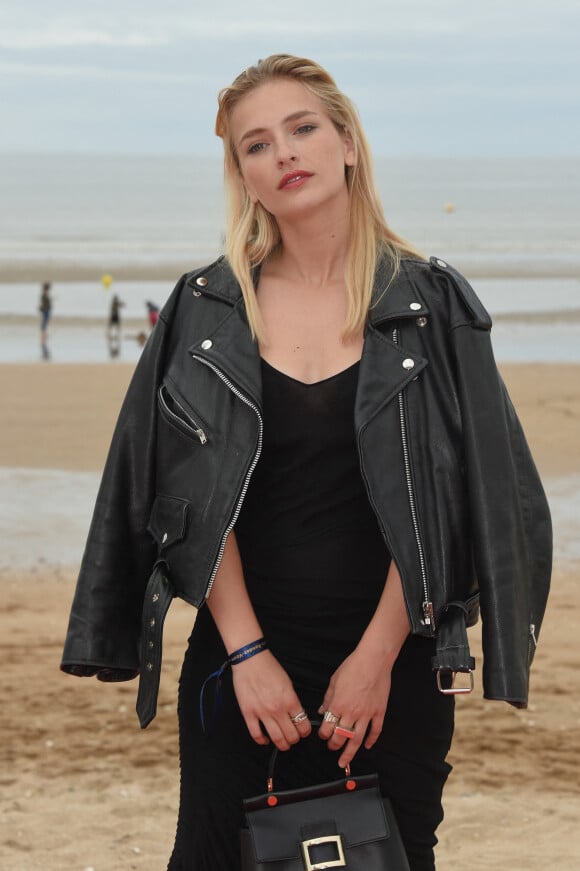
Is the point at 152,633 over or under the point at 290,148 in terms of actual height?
under

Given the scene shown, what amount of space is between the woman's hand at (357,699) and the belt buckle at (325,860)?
0.19 meters

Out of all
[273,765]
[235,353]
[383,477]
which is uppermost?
[235,353]

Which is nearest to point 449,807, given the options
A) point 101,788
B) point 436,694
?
point 101,788

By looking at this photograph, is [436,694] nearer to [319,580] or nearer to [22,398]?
[319,580]

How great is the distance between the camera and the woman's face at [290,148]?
9.47ft

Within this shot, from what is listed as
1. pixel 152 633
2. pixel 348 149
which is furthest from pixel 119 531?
pixel 348 149

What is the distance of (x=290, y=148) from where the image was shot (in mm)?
2879

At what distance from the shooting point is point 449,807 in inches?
198

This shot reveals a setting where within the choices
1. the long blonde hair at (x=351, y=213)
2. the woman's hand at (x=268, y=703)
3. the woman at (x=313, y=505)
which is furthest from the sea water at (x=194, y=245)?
the woman's hand at (x=268, y=703)

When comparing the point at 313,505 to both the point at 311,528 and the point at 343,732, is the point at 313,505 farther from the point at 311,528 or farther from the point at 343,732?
the point at 343,732

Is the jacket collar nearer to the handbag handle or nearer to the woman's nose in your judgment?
the woman's nose

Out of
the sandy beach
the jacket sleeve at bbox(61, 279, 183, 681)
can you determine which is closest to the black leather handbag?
the jacket sleeve at bbox(61, 279, 183, 681)

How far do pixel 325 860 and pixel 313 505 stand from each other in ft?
2.35

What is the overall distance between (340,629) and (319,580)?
11 centimetres
